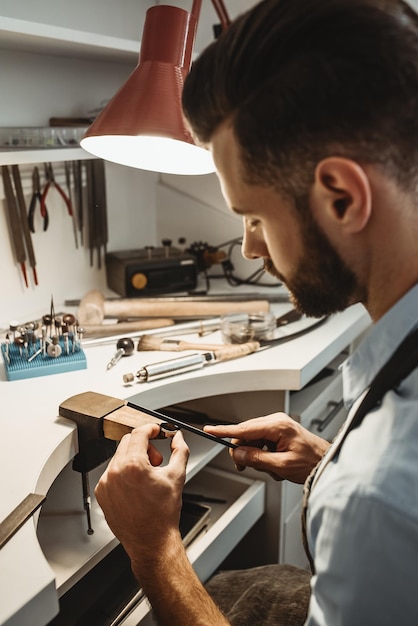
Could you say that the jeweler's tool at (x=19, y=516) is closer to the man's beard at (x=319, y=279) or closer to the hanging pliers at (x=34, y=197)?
the man's beard at (x=319, y=279)

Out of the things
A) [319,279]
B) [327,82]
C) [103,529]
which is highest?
[327,82]

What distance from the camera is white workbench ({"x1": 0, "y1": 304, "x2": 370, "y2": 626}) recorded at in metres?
0.68

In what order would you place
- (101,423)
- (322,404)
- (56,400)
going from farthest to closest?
1. (322,404)
2. (56,400)
3. (101,423)

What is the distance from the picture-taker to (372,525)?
60 centimetres

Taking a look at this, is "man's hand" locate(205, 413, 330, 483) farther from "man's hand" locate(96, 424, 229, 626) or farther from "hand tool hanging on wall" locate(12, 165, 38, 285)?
"hand tool hanging on wall" locate(12, 165, 38, 285)

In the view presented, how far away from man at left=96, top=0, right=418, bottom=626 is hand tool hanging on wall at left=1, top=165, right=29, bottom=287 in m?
0.94

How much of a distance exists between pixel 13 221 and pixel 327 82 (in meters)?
1.20

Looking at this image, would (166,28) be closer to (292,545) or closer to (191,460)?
(191,460)

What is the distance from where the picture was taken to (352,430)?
725mm

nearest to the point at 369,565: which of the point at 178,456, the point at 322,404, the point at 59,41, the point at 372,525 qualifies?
the point at 372,525

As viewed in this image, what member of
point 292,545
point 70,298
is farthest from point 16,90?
point 292,545

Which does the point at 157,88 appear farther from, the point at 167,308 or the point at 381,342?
the point at 167,308

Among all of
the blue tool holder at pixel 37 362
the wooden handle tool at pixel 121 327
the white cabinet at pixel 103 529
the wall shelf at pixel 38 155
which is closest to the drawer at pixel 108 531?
the white cabinet at pixel 103 529

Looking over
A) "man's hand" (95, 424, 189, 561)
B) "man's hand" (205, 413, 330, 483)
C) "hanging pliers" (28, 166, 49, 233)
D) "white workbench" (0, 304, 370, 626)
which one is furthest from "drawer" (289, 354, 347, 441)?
"hanging pliers" (28, 166, 49, 233)
